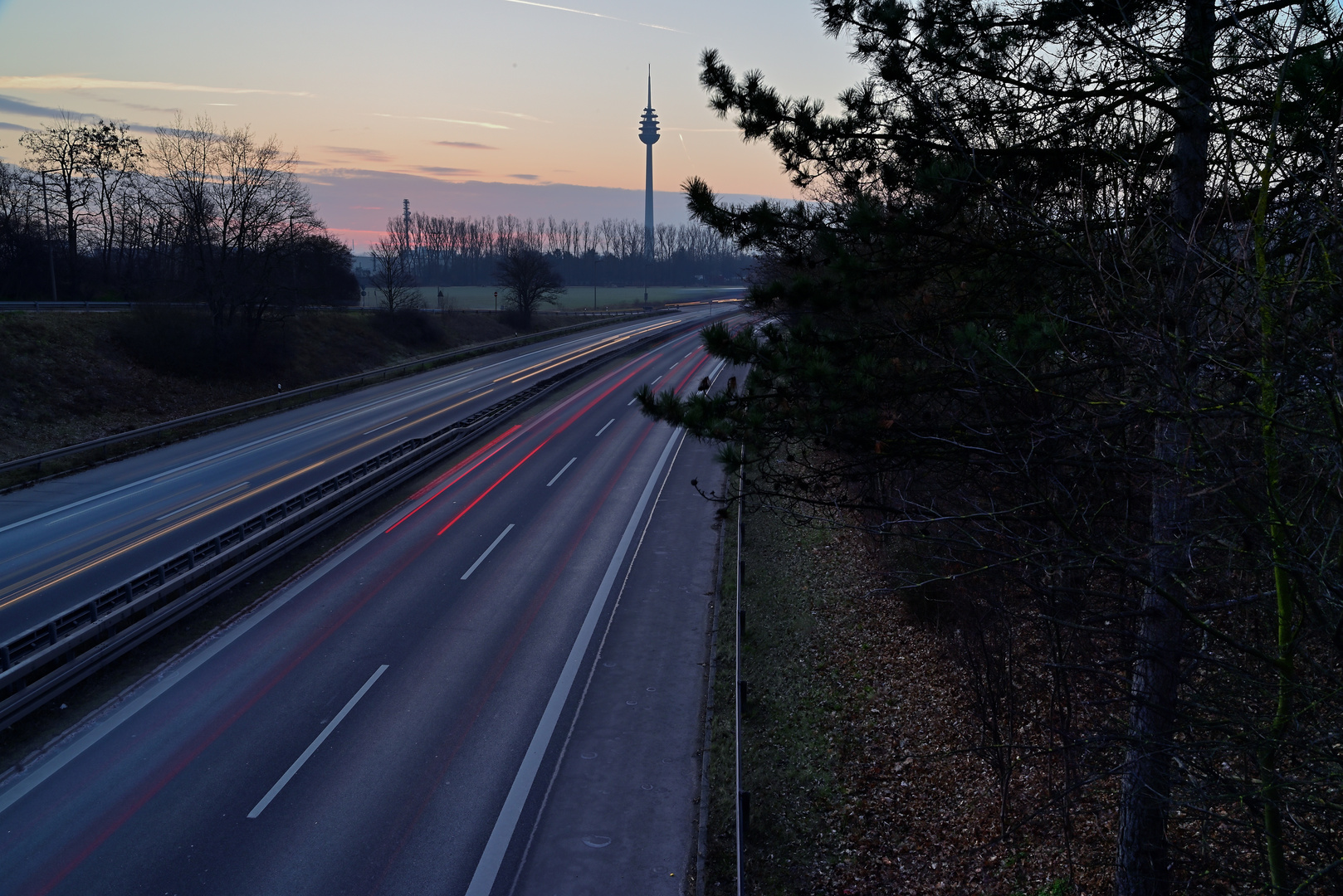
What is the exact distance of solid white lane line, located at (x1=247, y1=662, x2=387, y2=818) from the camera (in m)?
10.3

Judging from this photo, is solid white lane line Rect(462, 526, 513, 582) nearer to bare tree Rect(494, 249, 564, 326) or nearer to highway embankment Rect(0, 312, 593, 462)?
highway embankment Rect(0, 312, 593, 462)

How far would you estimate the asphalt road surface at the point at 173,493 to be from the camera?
702 inches

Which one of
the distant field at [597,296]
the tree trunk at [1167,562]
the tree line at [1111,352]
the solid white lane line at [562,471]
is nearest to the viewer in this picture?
the tree line at [1111,352]

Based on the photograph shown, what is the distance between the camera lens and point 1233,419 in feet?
16.7

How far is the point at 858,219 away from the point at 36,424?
36908 millimetres

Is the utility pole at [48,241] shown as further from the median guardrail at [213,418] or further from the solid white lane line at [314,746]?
the solid white lane line at [314,746]

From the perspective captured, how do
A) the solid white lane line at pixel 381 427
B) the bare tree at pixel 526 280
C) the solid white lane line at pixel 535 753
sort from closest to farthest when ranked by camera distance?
the solid white lane line at pixel 535 753, the solid white lane line at pixel 381 427, the bare tree at pixel 526 280

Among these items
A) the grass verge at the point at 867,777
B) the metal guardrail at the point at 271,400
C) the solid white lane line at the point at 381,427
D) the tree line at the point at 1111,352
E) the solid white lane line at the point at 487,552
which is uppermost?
the tree line at the point at 1111,352

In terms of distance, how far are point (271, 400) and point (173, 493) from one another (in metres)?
15.4

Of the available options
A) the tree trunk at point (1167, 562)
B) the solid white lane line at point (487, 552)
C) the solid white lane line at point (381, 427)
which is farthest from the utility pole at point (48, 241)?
the tree trunk at point (1167, 562)

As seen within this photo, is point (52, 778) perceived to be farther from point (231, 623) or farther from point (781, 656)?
point (781, 656)

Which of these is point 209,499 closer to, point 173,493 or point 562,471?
point 173,493

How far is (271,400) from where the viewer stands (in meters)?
38.9

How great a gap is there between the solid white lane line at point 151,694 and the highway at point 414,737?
4cm
